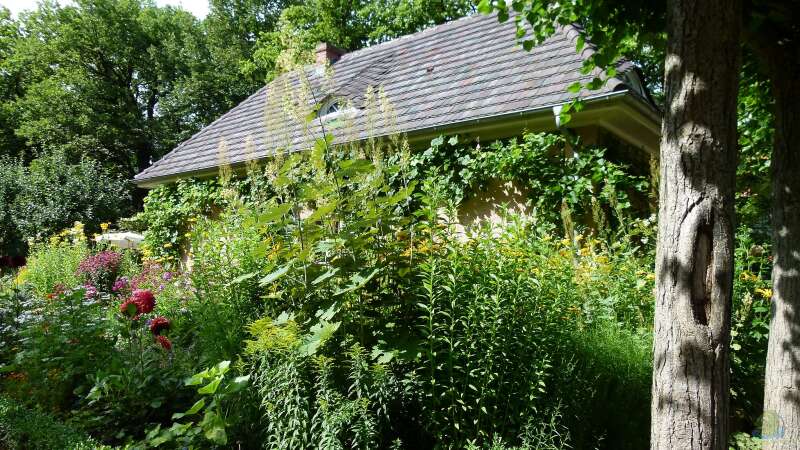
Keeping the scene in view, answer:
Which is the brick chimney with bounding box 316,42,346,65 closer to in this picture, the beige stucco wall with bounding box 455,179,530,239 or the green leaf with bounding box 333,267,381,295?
the beige stucco wall with bounding box 455,179,530,239

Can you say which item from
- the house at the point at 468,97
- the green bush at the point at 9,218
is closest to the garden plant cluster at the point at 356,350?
the house at the point at 468,97

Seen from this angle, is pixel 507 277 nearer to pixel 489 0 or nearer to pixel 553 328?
pixel 553 328

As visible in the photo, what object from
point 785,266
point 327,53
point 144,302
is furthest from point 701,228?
point 327,53

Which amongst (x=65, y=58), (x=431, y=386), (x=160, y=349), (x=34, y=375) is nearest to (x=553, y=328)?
(x=431, y=386)

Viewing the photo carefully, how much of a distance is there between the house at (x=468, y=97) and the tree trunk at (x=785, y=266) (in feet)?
7.70

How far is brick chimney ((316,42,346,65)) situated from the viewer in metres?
14.2

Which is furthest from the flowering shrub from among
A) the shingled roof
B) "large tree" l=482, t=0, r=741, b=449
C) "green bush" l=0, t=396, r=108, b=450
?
"large tree" l=482, t=0, r=741, b=449

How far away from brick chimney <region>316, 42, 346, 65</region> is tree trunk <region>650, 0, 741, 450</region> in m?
12.2

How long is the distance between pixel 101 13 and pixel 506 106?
92.4 feet

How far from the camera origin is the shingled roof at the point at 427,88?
3.66 m

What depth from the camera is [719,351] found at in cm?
225

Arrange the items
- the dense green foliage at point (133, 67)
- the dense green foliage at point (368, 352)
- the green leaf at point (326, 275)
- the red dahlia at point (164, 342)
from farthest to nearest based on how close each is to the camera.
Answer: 1. the dense green foliage at point (133, 67)
2. the red dahlia at point (164, 342)
3. the green leaf at point (326, 275)
4. the dense green foliage at point (368, 352)

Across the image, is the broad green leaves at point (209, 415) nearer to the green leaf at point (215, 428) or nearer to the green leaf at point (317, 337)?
the green leaf at point (215, 428)

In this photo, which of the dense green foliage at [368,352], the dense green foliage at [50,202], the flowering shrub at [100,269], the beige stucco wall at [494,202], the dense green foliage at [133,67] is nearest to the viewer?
the dense green foliage at [368,352]
